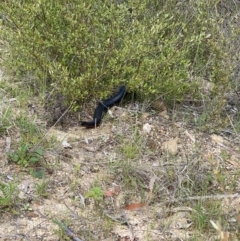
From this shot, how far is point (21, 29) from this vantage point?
12.8 ft

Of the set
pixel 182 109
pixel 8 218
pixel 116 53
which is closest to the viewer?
pixel 8 218

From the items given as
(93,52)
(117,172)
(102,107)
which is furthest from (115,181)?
(93,52)

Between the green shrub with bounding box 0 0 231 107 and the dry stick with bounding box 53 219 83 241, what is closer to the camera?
the dry stick with bounding box 53 219 83 241

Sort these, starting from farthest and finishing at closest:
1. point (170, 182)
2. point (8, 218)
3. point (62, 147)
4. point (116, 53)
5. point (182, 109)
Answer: point (182, 109)
point (116, 53)
point (62, 147)
point (170, 182)
point (8, 218)

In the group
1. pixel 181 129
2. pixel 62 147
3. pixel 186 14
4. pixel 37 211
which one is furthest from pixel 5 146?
pixel 186 14

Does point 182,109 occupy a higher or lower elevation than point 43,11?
lower

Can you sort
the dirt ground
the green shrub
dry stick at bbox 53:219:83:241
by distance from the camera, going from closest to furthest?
dry stick at bbox 53:219:83:241 < the dirt ground < the green shrub

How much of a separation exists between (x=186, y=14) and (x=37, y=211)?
252cm

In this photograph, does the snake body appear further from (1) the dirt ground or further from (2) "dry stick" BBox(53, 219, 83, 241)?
(2) "dry stick" BBox(53, 219, 83, 241)

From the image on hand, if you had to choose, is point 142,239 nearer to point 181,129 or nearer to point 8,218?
point 8,218

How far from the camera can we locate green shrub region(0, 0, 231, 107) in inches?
151

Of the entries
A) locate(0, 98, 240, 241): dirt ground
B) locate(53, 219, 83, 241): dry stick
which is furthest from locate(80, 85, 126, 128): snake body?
locate(53, 219, 83, 241): dry stick

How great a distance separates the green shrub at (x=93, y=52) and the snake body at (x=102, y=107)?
0.09 meters

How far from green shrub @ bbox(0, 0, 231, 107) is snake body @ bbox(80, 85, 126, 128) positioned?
0.30 feet
